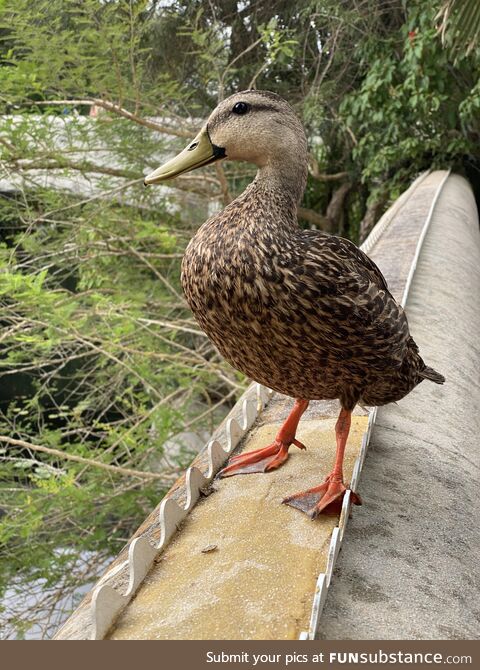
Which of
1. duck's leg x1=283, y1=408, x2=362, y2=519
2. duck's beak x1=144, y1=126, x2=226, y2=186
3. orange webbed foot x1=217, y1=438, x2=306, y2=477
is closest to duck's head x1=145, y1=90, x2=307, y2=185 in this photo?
duck's beak x1=144, y1=126, x2=226, y2=186

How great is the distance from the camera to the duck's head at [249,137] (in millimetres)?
1191

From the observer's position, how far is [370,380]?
1.22 m

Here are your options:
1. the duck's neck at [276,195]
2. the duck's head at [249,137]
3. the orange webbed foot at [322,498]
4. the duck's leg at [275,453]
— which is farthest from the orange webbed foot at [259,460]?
the duck's head at [249,137]

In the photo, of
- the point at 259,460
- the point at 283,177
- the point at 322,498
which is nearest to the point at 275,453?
the point at 259,460

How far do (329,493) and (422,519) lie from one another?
0.67 ft

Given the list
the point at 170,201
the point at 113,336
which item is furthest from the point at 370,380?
the point at 170,201

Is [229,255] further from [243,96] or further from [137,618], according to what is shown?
[137,618]

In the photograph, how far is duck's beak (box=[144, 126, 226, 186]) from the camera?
47.8 inches

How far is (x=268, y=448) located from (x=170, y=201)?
129 inches

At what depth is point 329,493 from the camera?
48.0 inches

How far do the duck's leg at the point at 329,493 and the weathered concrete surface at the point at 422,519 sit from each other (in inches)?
2.3

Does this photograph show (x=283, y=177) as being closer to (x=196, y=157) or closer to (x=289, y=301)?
(x=196, y=157)

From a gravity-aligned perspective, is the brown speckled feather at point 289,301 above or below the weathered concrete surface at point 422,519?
above

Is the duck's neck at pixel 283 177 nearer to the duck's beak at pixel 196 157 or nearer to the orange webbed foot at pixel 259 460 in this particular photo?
the duck's beak at pixel 196 157
